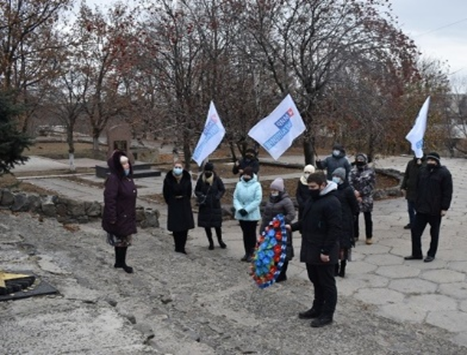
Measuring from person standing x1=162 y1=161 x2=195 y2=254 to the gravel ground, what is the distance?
501 millimetres

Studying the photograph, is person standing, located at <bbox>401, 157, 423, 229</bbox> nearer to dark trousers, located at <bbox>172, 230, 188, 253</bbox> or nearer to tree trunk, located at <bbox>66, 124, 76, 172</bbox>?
dark trousers, located at <bbox>172, 230, 188, 253</bbox>

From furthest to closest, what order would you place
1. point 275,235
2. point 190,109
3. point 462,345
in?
point 190,109 < point 275,235 < point 462,345

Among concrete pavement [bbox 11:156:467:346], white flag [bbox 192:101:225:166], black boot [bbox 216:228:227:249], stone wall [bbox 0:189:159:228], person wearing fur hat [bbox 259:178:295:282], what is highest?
white flag [bbox 192:101:225:166]

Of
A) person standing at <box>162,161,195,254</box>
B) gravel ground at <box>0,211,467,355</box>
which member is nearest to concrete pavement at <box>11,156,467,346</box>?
gravel ground at <box>0,211,467,355</box>

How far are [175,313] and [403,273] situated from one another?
3.52m

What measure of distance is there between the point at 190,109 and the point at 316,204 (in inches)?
370

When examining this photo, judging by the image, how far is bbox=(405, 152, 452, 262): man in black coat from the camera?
7.68 metres

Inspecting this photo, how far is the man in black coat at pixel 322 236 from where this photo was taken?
5176 millimetres

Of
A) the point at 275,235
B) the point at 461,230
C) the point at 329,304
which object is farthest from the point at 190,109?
the point at 329,304

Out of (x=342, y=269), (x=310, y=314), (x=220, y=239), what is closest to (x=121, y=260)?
(x=220, y=239)

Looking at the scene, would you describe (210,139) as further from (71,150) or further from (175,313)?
(71,150)

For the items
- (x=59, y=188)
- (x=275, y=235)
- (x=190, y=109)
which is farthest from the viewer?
(x=59, y=188)

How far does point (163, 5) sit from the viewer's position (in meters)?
15.0

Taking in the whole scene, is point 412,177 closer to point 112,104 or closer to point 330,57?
point 330,57
